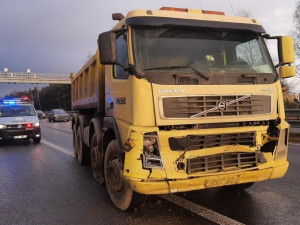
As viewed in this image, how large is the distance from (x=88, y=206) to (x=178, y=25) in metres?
2.90

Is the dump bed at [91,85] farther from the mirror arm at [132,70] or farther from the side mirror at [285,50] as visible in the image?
the side mirror at [285,50]

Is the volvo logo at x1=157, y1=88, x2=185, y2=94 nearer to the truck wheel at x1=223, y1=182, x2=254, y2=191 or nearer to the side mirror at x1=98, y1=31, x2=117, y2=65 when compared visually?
the side mirror at x1=98, y1=31, x2=117, y2=65

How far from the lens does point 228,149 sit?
160 inches

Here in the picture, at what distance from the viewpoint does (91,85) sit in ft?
22.4

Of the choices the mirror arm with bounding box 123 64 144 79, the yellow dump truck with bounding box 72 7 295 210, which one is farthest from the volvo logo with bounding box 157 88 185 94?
the mirror arm with bounding box 123 64 144 79

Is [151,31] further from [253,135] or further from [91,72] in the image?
[91,72]

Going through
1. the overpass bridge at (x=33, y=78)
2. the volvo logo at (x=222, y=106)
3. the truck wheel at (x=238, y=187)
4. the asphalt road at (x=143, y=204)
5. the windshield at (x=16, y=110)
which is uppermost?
the overpass bridge at (x=33, y=78)

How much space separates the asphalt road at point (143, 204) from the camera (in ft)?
13.7

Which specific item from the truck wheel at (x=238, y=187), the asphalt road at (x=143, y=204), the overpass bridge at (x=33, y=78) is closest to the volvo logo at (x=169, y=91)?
the asphalt road at (x=143, y=204)

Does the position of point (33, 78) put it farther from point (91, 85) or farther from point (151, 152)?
point (151, 152)

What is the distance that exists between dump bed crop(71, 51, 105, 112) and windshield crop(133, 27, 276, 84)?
6.07ft

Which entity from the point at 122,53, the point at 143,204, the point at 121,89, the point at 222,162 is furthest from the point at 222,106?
the point at 143,204

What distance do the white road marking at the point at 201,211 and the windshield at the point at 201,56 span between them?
1714 mm

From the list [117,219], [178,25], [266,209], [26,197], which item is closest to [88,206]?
[117,219]
